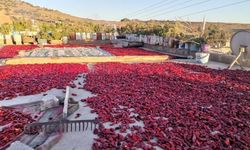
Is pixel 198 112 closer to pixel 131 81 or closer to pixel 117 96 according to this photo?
pixel 117 96

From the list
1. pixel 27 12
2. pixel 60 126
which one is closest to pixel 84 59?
pixel 60 126

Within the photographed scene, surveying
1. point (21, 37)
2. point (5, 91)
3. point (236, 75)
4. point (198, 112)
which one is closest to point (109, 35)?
point (21, 37)

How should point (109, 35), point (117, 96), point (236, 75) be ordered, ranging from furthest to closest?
point (109, 35)
point (236, 75)
point (117, 96)

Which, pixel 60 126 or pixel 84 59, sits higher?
pixel 60 126

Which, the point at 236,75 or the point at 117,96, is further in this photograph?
the point at 236,75

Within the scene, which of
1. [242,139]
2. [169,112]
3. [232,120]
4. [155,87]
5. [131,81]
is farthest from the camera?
[131,81]

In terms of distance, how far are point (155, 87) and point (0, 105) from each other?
4195 mm

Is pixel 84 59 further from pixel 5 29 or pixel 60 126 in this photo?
pixel 5 29

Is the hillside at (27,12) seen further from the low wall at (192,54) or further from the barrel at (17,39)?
the low wall at (192,54)

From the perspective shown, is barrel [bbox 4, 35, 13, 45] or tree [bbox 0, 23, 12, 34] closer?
barrel [bbox 4, 35, 13, 45]

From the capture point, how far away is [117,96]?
23.4ft

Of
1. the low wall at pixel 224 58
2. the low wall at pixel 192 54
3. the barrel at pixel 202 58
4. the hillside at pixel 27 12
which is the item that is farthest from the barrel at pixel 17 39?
the hillside at pixel 27 12

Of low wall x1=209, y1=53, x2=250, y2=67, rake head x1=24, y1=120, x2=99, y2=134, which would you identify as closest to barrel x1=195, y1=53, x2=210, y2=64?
low wall x1=209, y1=53, x2=250, y2=67

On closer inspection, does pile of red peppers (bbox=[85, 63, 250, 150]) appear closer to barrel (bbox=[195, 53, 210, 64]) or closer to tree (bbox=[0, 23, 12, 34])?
barrel (bbox=[195, 53, 210, 64])
